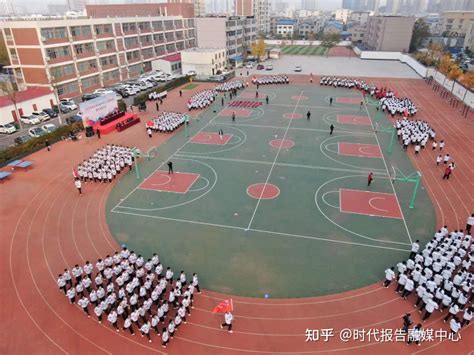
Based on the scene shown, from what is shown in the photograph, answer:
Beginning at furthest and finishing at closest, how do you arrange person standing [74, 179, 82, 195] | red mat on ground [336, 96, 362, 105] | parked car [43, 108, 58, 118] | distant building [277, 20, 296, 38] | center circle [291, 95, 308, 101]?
distant building [277, 20, 296, 38] → center circle [291, 95, 308, 101] → red mat on ground [336, 96, 362, 105] → parked car [43, 108, 58, 118] → person standing [74, 179, 82, 195]

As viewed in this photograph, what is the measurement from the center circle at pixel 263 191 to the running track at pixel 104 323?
8.83m

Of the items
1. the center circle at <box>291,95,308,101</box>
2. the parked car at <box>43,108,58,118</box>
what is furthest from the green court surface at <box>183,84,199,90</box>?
the parked car at <box>43,108,58,118</box>

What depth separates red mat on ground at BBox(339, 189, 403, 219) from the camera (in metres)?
20.6

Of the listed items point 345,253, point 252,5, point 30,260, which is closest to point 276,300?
point 345,253

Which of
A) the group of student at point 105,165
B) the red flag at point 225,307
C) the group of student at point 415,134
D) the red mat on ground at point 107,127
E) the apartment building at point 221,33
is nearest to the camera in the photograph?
the red flag at point 225,307

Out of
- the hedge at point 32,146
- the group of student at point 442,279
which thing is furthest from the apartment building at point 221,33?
the group of student at point 442,279

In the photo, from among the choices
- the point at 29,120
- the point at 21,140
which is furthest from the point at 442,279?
the point at 29,120

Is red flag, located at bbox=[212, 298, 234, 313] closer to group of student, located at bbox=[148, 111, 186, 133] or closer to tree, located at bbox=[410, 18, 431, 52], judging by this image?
group of student, located at bbox=[148, 111, 186, 133]

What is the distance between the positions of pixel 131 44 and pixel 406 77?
50.2 m

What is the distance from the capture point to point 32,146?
99.5ft

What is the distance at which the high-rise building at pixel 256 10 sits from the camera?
5022 inches

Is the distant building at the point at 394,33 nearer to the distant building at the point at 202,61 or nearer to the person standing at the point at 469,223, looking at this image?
the distant building at the point at 202,61

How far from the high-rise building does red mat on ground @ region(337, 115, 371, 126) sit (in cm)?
10050

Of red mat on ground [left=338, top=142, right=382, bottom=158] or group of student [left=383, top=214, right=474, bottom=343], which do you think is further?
red mat on ground [left=338, top=142, right=382, bottom=158]
